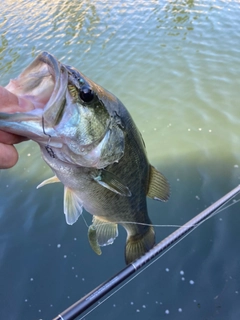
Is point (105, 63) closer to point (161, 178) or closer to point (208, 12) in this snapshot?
point (208, 12)

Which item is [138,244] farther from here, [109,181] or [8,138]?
[8,138]

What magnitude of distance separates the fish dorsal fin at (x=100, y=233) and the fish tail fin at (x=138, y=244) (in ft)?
0.50

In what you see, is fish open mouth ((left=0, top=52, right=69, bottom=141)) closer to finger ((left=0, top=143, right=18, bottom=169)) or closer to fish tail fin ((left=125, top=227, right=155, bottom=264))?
finger ((left=0, top=143, right=18, bottom=169))

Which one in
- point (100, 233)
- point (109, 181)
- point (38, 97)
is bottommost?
point (100, 233)

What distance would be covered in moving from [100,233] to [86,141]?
0.88 metres

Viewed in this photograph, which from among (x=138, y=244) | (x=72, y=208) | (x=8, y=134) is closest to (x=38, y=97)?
(x=8, y=134)

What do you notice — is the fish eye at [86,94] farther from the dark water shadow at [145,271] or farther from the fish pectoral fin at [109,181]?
the dark water shadow at [145,271]

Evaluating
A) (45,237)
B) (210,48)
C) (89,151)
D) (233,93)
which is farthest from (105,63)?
(89,151)

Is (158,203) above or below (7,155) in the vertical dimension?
below

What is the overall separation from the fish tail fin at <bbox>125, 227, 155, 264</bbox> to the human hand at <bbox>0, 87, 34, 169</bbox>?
121 cm

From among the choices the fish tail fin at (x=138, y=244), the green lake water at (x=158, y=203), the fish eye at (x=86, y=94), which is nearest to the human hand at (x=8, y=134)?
the fish eye at (x=86, y=94)

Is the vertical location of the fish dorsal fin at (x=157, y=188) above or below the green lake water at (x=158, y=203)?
above

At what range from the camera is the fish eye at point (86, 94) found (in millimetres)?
1576

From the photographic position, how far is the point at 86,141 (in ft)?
5.38
